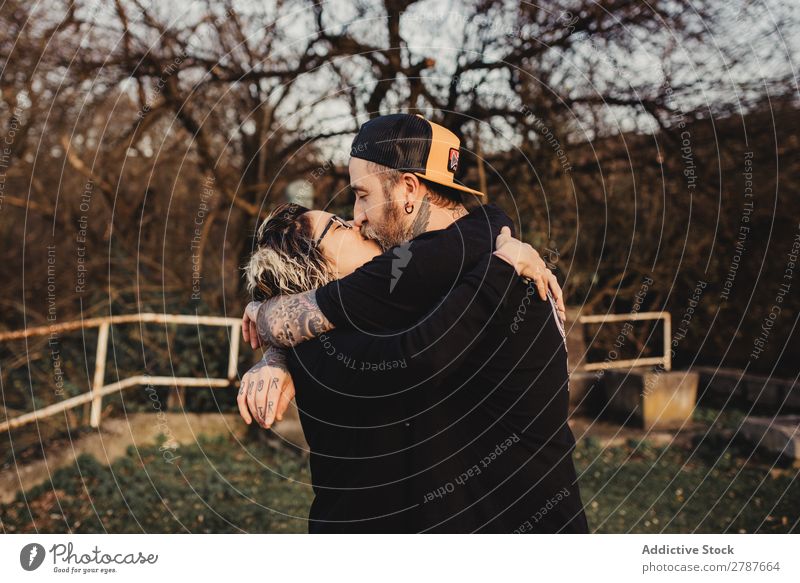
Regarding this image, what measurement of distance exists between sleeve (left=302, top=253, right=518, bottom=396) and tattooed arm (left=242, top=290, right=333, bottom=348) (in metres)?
0.07

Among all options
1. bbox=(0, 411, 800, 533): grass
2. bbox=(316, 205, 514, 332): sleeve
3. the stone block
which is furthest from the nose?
the stone block

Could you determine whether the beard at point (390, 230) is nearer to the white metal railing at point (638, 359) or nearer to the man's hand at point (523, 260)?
the man's hand at point (523, 260)

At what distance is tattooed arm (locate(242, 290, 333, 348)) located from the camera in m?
2.17

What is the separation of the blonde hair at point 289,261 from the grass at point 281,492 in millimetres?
3553

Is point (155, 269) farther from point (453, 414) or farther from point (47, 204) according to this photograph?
point (453, 414)

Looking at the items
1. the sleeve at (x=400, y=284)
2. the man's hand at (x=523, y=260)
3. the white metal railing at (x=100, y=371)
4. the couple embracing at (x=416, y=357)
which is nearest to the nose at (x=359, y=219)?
the couple embracing at (x=416, y=357)

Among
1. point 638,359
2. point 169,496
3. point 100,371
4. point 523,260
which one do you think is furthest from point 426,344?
point 638,359

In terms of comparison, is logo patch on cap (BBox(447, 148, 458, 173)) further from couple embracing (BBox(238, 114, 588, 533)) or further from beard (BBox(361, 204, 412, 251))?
beard (BBox(361, 204, 412, 251))

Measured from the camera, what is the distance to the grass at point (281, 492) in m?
5.54

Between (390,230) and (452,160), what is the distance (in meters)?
0.30

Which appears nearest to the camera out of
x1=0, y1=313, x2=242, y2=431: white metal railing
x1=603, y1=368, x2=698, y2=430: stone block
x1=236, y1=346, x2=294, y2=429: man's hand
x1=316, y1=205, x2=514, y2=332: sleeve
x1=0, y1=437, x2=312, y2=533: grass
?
x1=316, y1=205, x2=514, y2=332: sleeve

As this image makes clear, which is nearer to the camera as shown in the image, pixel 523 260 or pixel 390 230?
pixel 523 260

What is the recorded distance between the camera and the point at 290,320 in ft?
7.32

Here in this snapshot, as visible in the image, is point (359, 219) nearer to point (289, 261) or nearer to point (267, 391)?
point (289, 261)
